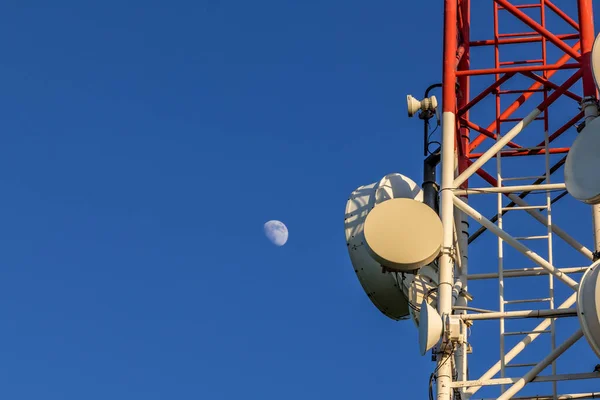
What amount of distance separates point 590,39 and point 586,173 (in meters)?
4.36

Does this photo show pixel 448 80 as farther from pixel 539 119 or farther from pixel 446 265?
pixel 446 265

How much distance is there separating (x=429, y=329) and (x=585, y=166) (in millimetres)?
3511

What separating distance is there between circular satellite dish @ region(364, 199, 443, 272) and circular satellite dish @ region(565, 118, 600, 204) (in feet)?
8.26

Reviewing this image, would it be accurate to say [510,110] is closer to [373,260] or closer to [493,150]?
[493,150]

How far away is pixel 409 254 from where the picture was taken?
67.4 ft

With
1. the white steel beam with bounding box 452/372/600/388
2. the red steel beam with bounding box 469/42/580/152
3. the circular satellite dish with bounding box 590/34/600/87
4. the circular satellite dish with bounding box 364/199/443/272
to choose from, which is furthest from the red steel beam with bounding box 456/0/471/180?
the white steel beam with bounding box 452/372/600/388

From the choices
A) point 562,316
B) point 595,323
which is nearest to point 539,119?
point 562,316

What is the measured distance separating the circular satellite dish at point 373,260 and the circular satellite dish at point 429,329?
8.55ft

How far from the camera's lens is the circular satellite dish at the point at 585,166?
1891cm

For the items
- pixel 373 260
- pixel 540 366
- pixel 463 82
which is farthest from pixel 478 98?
pixel 540 366

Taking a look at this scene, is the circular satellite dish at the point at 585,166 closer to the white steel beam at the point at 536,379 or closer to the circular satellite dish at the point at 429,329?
the white steel beam at the point at 536,379

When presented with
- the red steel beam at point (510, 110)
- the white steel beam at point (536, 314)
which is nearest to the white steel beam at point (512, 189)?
the white steel beam at point (536, 314)

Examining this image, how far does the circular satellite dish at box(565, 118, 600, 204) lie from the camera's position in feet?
62.0

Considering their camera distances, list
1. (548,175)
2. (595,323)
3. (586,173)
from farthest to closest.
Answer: (548,175)
(586,173)
(595,323)
